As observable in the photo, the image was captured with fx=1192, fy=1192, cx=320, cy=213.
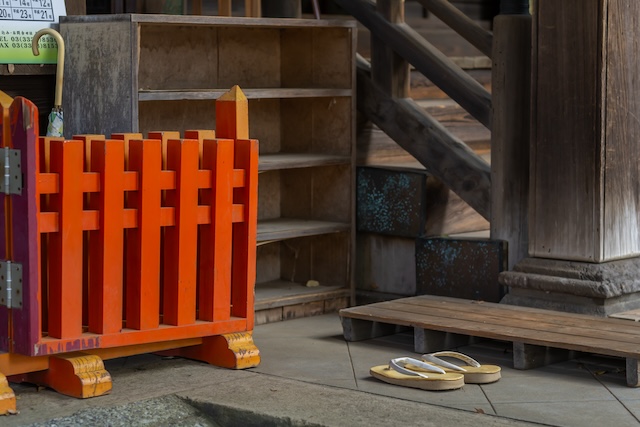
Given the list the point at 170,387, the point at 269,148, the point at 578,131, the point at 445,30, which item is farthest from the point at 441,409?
the point at 445,30

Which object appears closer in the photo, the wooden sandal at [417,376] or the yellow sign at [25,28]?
the wooden sandal at [417,376]

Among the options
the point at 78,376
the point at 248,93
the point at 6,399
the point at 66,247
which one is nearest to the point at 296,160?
the point at 248,93

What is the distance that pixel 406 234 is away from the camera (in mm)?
6133

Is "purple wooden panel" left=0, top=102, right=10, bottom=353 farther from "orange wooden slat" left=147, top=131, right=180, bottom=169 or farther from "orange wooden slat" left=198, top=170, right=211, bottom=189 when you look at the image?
"orange wooden slat" left=198, top=170, right=211, bottom=189

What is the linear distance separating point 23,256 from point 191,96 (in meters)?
1.54

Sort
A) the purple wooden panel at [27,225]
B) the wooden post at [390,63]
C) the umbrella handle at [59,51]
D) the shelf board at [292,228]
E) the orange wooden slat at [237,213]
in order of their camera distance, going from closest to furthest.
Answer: the purple wooden panel at [27,225] < the orange wooden slat at [237,213] < the umbrella handle at [59,51] < the shelf board at [292,228] < the wooden post at [390,63]

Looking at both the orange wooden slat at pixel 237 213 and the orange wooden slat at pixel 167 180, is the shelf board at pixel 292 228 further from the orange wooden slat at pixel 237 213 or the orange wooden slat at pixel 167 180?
the orange wooden slat at pixel 167 180

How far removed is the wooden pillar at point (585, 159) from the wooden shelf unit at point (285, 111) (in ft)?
3.81

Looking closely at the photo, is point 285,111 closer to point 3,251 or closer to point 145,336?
point 145,336

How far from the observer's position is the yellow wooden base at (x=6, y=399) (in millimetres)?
4094

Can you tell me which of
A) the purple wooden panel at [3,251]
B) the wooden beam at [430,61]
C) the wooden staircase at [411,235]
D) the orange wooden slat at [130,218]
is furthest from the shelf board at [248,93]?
the purple wooden panel at [3,251]

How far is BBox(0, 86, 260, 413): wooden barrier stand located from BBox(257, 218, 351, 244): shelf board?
1.05 m

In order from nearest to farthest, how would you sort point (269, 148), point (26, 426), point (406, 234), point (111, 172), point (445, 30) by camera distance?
point (26, 426), point (111, 172), point (406, 234), point (269, 148), point (445, 30)

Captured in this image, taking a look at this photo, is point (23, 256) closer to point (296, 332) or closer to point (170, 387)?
point (170, 387)
